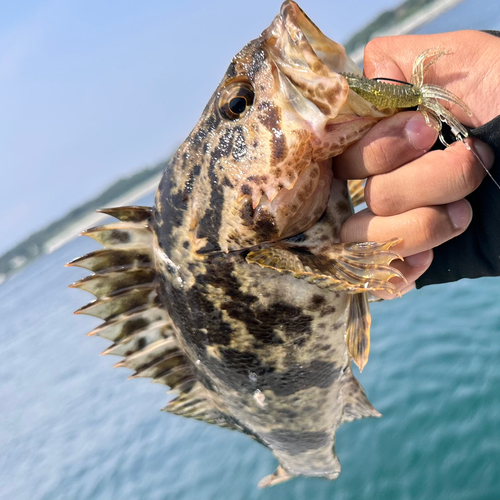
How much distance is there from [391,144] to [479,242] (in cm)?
103

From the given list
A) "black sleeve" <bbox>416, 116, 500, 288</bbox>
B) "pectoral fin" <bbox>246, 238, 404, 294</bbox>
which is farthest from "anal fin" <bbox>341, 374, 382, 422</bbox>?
"pectoral fin" <bbox>246, 238, 404, 294</bbox>

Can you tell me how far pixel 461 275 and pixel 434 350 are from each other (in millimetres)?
4440

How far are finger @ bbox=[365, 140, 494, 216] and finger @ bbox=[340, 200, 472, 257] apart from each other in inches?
2.0

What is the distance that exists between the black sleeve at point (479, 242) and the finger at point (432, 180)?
0.22 ft

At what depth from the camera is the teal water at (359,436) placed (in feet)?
17.1

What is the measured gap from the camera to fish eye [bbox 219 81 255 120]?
1.94 metres

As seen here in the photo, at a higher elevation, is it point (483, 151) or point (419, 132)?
point (419, 132)

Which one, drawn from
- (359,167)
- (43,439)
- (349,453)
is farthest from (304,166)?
(43,439)

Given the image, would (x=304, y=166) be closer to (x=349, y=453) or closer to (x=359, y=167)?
(x=359, y=167)

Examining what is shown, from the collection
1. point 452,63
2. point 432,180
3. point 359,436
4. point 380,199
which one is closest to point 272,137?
point 380,199

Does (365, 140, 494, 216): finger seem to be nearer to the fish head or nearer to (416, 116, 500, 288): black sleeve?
(416, 116, 500, 288): black sleeve

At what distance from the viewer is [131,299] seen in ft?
8.55

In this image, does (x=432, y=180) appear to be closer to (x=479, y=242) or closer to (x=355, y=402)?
(x=479, y=242)

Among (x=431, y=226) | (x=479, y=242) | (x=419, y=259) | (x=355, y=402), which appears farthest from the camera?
(x=355, y=402)
